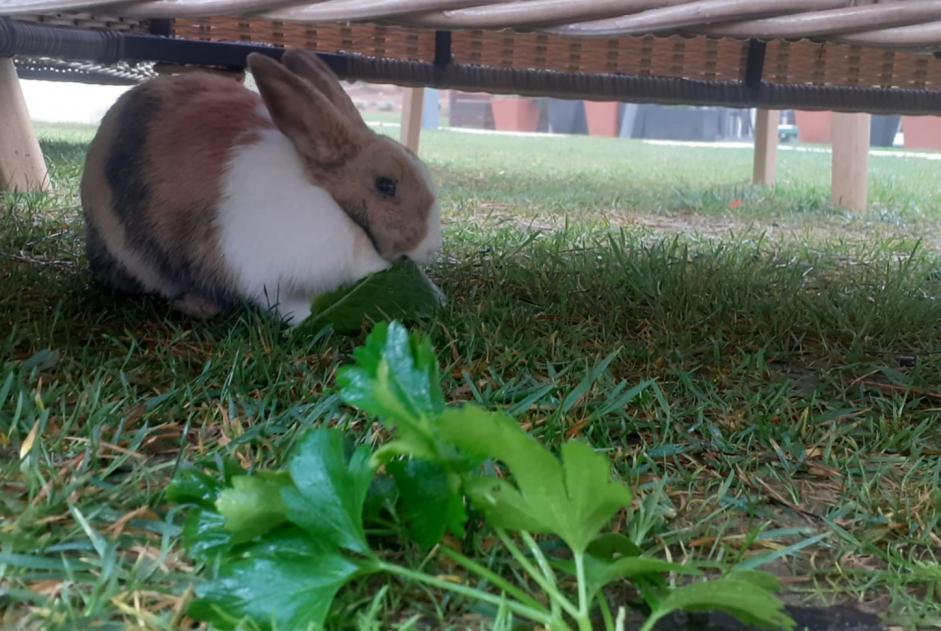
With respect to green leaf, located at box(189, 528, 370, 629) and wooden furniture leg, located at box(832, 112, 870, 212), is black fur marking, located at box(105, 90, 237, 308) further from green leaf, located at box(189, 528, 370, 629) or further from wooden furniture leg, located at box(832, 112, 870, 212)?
wooden furniture leg, located at box(832, 112, 870, 212)

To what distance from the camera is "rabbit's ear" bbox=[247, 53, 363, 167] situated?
119cm

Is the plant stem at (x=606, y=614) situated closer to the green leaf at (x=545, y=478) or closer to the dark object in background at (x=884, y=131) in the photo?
the green leaf at (x=545, y=478)

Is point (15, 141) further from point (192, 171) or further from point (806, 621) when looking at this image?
point (806, 621)

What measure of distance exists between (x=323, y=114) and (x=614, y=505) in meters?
0.78

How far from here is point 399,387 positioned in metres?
0.68

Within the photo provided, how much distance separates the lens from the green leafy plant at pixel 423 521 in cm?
60

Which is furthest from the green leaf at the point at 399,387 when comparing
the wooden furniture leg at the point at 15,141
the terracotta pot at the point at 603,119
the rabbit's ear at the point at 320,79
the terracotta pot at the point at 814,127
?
the terracotta pot at the point at 603,119

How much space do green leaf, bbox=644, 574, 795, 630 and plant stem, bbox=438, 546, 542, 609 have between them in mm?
77

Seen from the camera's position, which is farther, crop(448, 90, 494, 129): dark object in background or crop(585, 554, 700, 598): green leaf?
crop(448, 90, 494, 129): dark object in background

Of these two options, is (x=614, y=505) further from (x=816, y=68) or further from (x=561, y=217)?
(x=561, y=217)

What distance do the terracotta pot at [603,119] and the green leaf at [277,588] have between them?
11.3m

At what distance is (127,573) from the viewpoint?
0.67m

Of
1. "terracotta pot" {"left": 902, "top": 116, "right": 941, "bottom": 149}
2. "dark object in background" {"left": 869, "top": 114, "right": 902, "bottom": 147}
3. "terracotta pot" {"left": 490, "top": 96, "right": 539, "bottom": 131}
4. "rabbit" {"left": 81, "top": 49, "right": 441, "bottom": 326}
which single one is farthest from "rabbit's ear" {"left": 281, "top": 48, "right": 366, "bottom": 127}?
"terracotta pot" {"left": 490, "top": 96, "right": 539, "bottom": 131}

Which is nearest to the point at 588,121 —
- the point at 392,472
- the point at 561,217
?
the point at 561,217
